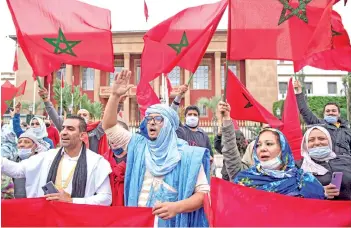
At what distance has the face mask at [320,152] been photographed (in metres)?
3.37

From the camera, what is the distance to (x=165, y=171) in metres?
2.80

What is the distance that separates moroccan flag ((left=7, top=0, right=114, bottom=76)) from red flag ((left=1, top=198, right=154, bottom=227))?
2.39 meters

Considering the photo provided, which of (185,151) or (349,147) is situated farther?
(349,147)

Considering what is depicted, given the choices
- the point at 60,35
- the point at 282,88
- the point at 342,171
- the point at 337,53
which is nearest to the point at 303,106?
the point at 337,53

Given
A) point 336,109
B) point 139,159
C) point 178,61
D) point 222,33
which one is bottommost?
point 139,159

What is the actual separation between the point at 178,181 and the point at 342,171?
1.33 m

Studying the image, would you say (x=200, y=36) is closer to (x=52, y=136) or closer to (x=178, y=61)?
(x=178, y=61)

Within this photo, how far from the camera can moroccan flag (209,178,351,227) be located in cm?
260

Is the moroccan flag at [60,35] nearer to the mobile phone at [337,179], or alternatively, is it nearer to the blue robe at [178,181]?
the blue robe at [178,181]

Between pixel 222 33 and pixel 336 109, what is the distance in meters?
31.5

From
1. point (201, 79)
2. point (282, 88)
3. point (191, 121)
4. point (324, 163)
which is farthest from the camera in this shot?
point (282, 88)

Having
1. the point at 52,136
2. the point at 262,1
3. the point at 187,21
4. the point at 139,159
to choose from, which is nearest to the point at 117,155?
the point at 139,159

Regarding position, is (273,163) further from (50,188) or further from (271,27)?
(271,27)

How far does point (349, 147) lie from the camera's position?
4914 millimetres
